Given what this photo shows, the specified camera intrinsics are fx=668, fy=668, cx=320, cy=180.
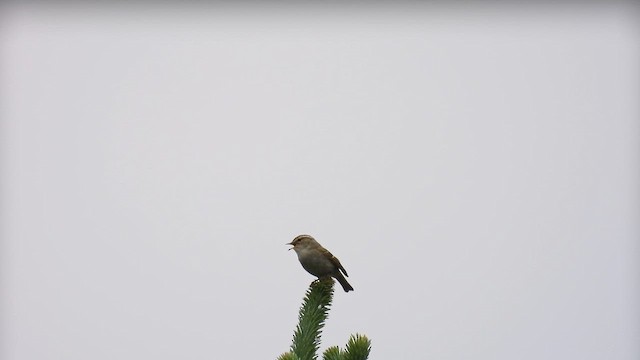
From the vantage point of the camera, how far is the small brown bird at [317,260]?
7570 millimetres

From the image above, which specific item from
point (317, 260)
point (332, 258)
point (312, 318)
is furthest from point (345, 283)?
point (312, 318)

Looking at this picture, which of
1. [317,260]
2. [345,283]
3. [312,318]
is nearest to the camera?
[312,318]

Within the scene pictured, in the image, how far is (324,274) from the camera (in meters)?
7.59

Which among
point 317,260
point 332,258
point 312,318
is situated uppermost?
point 332,258

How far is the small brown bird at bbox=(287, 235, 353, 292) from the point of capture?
757 cm

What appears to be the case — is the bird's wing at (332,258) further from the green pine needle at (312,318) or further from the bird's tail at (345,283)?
the green pine needle at (312,318)

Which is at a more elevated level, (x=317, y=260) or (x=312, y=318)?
(x=317, y=260)

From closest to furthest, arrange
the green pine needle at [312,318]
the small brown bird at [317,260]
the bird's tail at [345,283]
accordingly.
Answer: the green pine needle at [312,318]
the small brown bird at [317,260]
the bird's tail at [345,283]

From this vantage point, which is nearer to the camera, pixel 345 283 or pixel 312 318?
pixel 312 318

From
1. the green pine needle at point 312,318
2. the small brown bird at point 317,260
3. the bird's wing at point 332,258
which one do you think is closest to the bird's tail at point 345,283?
the small brown bird at point 317,260

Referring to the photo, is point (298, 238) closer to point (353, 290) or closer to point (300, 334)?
point (353, 290)

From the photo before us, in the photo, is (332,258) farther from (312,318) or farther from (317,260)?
(312,318)

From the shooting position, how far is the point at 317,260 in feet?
25.0

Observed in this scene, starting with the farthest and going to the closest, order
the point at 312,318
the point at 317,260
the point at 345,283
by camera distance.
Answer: the point at 345,283
the point at 317,260
the point at 312,318
